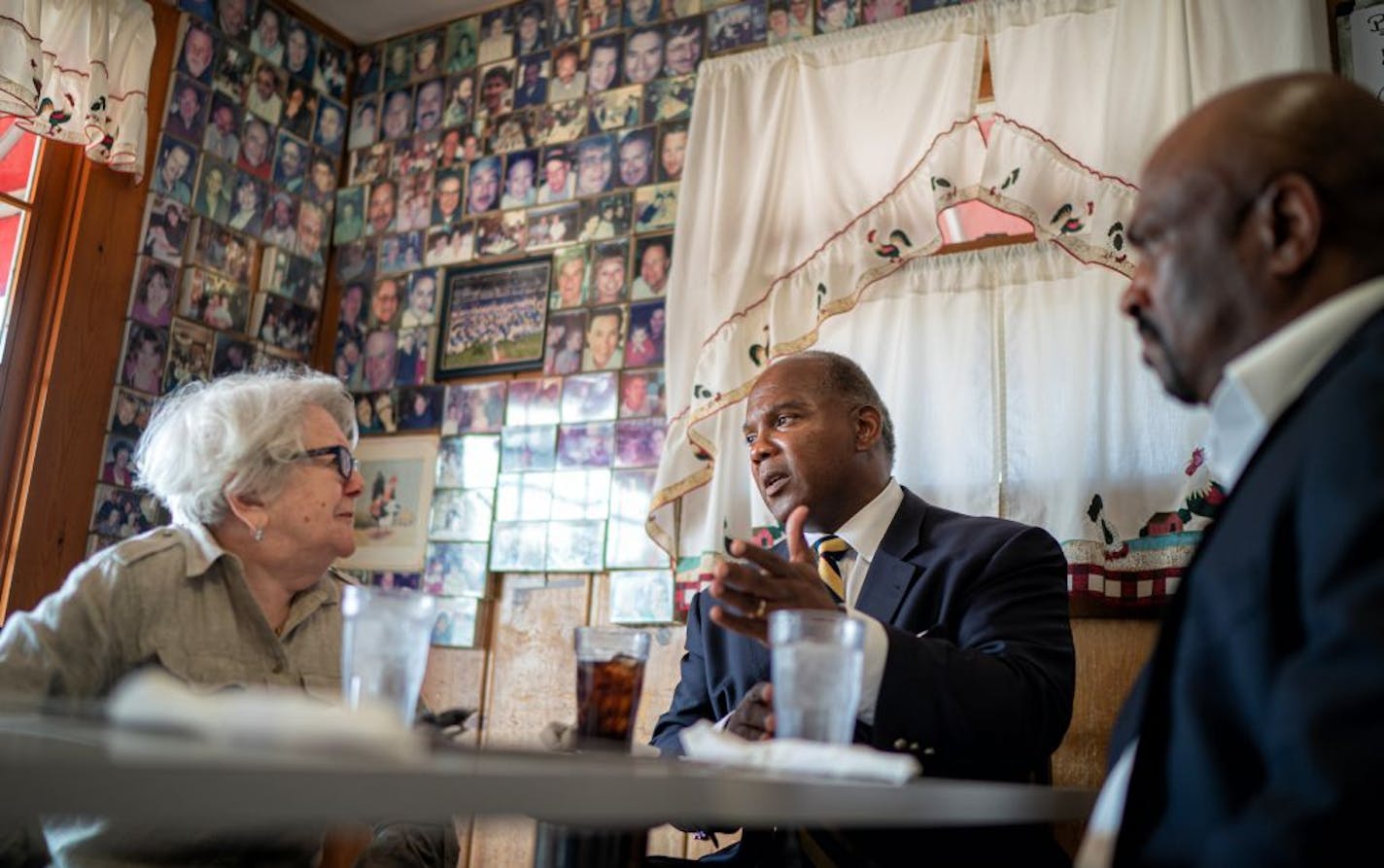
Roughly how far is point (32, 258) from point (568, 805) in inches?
126

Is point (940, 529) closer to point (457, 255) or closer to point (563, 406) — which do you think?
point (563, 406)

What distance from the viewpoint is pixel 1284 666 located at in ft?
2.99

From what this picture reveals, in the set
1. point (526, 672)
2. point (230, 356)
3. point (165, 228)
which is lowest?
point (526, 672)

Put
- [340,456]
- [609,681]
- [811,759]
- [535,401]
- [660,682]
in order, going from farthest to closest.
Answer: [535,401] → [660,682] → [340,456] → [609,681] → [811,759]

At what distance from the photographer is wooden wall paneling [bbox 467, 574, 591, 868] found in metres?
3.41

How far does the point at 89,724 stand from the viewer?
1.03 metres

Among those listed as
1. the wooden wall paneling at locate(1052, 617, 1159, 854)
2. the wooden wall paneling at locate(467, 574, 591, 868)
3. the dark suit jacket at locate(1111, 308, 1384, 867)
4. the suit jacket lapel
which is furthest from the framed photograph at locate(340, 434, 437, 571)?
the dark suit jacket at locate(1111, 308, 1384, 867)

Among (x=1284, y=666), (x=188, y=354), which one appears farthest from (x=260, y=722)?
(x=188, y=354)

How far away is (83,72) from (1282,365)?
3.28 m

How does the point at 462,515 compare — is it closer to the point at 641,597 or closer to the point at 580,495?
the point at 580,495

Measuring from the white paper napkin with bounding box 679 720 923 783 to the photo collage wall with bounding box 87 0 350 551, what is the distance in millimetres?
2749

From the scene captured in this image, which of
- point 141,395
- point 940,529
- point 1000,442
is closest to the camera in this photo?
point 940,529

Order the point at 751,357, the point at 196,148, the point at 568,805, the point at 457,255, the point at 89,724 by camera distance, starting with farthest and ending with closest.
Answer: the point at 457,255
the point at 196,148
the point at 751,357
the point at 89,724
the point at 568,805

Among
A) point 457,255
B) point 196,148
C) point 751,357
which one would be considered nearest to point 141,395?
point 196,148
